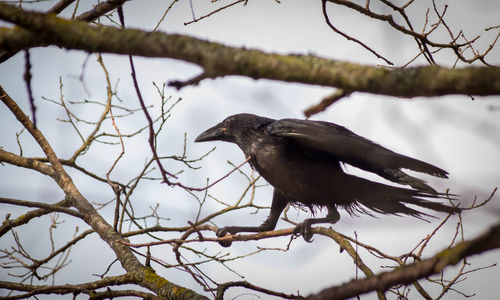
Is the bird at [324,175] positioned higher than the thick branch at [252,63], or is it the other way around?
the bird at [324,175]

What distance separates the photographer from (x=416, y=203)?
11.6 feet

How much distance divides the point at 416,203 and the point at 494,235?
243cm

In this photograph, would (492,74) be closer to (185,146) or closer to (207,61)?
(207,61)

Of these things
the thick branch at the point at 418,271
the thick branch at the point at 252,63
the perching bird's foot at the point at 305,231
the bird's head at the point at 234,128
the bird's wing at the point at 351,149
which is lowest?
the thick branch at the point at 418,271

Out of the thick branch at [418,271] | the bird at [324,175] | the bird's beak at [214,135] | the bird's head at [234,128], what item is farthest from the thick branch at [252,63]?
the bird's beak at [214,135]

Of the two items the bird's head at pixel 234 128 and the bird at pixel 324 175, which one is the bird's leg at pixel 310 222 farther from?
the bird's head at pixel 234 128

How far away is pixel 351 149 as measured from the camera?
130 inches

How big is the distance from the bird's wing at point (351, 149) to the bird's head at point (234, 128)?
1.10ft

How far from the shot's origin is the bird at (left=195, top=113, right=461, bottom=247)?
→ 11.3 feet

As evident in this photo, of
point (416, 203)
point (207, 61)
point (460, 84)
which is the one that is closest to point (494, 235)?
point (460, 84)

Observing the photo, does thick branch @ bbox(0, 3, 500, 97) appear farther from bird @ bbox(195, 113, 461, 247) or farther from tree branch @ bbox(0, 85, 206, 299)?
bird @ bbox(195, 113, 461, 247)

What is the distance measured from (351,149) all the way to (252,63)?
2.07 metres

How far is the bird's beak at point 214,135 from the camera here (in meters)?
4.49

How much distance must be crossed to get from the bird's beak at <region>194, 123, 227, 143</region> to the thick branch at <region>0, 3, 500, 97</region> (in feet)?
9.64
